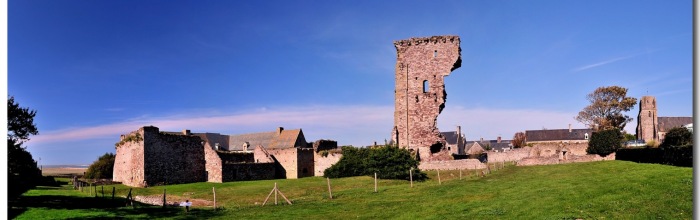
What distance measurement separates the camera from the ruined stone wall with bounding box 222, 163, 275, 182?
41681 mm

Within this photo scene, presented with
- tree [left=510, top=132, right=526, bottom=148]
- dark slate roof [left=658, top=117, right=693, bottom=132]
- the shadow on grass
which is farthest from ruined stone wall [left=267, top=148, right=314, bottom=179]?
dark slate roof [left=658, top=117, right=693, bottom=132]

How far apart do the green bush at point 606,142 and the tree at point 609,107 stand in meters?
17.7

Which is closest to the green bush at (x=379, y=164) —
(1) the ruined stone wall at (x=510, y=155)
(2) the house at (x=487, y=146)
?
(1) the ruined stone wall at (x=510, y=155)

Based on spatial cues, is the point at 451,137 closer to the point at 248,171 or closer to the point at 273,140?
the point at 273,140

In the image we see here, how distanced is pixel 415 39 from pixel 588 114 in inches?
1429

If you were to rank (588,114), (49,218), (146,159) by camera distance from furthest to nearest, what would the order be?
(588,114), (146,159), (49,218)

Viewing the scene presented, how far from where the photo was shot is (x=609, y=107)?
6406cm

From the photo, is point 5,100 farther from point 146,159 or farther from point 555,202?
point 146,159

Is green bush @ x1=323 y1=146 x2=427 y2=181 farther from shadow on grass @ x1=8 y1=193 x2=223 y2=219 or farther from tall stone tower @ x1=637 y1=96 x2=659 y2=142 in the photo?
tall stone tower @ x1=637 y1=96 x2=659 y2=142

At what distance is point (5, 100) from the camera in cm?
844

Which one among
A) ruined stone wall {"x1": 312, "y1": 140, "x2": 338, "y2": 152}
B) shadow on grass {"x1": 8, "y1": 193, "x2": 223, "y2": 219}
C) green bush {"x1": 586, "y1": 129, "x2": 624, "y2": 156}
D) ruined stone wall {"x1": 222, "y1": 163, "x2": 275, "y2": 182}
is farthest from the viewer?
ruined stone wall {"x1": 312, "y1": 140, "x2": 338, "y2": 152}

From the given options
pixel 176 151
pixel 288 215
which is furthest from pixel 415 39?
pixel 288 215

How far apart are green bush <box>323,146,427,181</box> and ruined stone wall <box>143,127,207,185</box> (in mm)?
11952

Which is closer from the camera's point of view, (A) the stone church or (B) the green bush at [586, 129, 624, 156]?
(B) the green bush at [586, 129, 624, 156]
